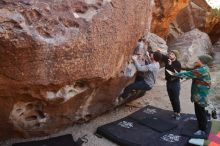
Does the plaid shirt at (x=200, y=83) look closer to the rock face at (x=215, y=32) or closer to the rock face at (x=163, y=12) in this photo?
the rock face at (x=163, y=12)

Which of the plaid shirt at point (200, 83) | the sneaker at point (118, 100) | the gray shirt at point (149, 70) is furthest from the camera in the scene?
the sneaker at point (118, 100)

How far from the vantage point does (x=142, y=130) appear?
631 centimetres

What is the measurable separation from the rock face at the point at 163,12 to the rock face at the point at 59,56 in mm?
5121

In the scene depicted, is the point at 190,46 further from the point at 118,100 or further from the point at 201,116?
the point at 201,116

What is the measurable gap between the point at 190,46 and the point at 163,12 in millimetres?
1396

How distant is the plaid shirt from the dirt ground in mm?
1504

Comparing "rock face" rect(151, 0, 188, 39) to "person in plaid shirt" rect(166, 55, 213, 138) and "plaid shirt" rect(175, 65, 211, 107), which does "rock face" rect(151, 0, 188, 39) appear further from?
"plaid shirt" rect(175, 65, 211, 107)

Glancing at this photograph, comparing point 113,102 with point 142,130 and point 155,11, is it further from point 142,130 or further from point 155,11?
point 155,11

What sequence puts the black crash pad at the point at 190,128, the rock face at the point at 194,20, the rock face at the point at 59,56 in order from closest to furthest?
the rock face at the point at 59,56, the black crash pad at the point at 190,128, the rock face at the point at 194,20

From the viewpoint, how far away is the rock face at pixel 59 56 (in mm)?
4586

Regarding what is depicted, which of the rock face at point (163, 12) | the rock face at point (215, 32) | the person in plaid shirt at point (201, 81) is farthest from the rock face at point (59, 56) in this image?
the rock face at point (215, 32)

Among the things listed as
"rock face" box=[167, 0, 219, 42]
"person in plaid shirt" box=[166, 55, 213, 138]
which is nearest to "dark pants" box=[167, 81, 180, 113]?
"person in plaid shirt" box=[166, 55, 213, 138]

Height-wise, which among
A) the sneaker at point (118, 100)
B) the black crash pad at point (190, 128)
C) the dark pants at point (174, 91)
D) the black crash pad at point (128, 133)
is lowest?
the black crash pad at point (128, 133)

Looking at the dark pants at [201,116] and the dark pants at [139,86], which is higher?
the dark pants at [139,86]
